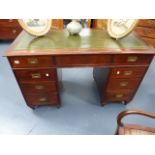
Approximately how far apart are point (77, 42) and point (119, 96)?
71cm

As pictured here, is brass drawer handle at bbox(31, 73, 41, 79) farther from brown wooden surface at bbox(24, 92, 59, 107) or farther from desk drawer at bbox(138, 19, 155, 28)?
desk drawer at bbox(138, 19, 155, 28)

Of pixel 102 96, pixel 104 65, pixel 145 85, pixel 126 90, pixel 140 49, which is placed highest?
pixel 140 49

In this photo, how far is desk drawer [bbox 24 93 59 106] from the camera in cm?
151

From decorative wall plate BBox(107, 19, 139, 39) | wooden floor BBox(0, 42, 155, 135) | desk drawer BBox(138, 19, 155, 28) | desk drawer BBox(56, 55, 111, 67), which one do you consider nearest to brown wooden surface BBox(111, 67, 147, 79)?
desk drawer BBox(56, 55, 111, 67)

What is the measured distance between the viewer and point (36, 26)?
1.29 m

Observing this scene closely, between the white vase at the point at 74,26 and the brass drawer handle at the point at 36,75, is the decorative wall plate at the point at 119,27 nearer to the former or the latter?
the white vase at the point at 74,26

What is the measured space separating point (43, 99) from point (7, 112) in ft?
1.44

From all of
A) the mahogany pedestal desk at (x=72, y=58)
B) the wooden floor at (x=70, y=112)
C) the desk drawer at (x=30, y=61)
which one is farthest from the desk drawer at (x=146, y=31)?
the desk drawer at (x=30, y=61)

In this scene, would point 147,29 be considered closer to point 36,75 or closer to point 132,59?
point 132,59

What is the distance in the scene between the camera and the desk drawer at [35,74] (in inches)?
50.8
